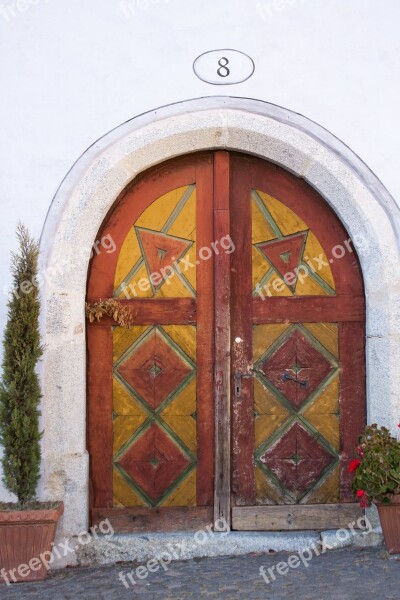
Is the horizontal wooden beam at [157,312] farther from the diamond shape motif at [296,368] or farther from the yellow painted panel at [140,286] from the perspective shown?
the diamond shape motif at [296,368]

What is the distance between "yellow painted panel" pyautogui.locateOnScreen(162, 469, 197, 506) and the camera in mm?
5117

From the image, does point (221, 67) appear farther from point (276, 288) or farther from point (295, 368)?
point (295, 368)

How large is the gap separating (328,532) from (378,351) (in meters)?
1.23

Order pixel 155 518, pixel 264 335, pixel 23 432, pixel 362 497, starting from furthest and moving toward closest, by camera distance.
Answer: pixel 264 335 < pixel 155 518 < pixel 362 497 < pixel 23 432

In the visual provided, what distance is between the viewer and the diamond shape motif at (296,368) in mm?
5160

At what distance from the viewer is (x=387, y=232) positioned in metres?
4.97

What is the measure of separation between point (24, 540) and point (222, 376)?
1601 mm

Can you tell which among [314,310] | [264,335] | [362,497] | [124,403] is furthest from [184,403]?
[362,497]

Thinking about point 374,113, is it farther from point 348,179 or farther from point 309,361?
point 309,361

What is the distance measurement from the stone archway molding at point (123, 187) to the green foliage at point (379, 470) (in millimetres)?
363

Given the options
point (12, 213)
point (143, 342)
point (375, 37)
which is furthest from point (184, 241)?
point (375, 37)

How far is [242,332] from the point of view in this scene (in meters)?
5.18

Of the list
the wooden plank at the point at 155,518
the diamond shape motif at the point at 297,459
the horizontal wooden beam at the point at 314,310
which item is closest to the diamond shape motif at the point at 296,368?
the horizontal wooden beam at the point at 314,310

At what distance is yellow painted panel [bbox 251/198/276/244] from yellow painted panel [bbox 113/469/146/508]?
1.82 meters
